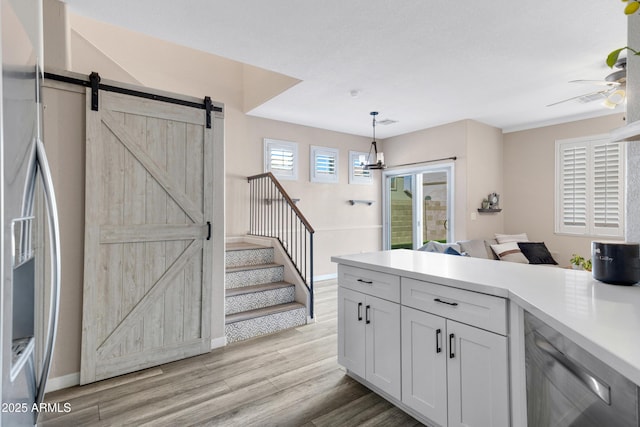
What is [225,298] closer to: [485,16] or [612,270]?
[612,270]

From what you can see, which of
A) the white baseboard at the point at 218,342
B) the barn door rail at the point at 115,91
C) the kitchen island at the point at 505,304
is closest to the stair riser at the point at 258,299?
the white baseboard at the point at 218,342

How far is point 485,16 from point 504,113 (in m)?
3.06

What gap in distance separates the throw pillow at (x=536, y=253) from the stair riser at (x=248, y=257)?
4.13 meters

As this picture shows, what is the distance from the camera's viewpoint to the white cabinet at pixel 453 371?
1.56 m

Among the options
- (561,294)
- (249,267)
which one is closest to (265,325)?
(249,267)

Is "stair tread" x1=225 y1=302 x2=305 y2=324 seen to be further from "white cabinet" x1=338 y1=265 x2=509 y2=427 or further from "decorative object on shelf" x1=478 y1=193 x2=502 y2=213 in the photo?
"decorative object on shelf" x1=478 y1=193 x2=502 y2=213

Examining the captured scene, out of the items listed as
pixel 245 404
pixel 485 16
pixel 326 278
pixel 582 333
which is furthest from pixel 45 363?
pixel 326 278

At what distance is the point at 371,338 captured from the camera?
7.43 ft

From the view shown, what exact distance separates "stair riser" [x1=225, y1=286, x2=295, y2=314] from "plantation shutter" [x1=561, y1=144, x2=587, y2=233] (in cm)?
476

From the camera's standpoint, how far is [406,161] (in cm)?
652

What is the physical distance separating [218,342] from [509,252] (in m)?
4.63

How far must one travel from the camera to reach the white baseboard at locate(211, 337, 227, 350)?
→ 3.11m

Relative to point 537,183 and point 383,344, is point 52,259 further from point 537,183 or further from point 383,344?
point 537,183

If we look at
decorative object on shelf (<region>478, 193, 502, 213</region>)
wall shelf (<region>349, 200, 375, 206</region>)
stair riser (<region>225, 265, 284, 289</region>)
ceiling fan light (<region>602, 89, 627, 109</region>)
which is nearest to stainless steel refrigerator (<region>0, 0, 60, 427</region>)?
stair riser (<region>225, 265, 284, 289</region>)
